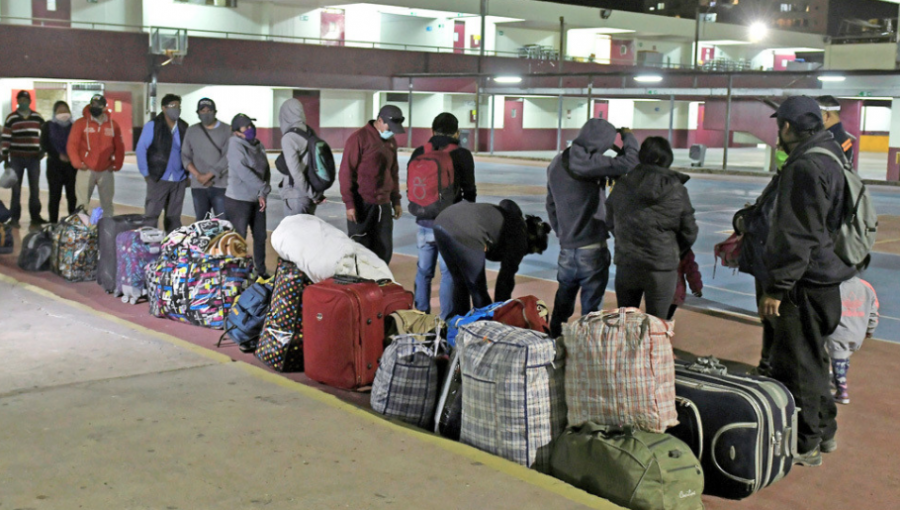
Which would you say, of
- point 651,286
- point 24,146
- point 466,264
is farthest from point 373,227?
point 24,146

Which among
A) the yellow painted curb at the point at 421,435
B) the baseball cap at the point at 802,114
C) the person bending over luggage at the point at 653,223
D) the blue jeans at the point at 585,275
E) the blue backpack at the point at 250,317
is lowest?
the yellow painted curb at the point at 421,435

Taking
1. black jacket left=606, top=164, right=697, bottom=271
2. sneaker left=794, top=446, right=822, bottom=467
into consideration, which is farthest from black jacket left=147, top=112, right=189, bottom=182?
sneaker left=794, top=446, right=822, bottom=467

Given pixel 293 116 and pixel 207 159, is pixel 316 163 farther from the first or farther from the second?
pixel 207 159

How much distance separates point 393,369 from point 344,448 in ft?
2.95

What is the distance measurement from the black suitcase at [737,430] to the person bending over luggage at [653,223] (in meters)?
1.51

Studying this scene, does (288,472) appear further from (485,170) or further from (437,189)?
(485,170)

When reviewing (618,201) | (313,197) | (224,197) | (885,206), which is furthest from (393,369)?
(885,206)

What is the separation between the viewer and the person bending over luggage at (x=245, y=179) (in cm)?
960

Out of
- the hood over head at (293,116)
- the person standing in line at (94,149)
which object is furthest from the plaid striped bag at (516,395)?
the person standing in line at (94,149)

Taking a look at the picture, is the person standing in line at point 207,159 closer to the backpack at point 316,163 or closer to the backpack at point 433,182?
the backpack at point 316,163

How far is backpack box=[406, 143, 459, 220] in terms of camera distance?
758 centimetres

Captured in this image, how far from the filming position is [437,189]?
7609mm

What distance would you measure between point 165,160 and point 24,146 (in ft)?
15.2

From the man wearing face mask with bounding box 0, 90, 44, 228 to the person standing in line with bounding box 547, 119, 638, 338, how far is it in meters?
9.72
